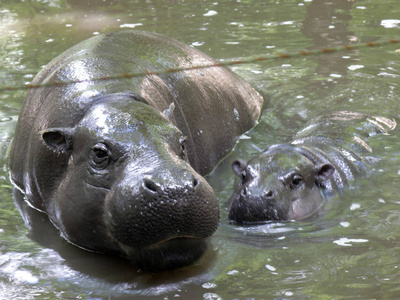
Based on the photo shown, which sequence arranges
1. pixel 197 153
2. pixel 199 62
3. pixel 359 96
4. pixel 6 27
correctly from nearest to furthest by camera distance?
1. pixel 197 153
2. pixel 199 62
3. pixel 359 96
4. pixel 6 27

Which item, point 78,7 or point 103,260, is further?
point 78,7

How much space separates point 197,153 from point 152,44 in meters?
1.29

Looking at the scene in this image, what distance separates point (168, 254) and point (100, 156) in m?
0.85

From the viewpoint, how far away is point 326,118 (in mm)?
8148

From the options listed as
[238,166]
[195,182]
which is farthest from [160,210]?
[238,166]

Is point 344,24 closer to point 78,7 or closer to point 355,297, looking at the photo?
point 78,7

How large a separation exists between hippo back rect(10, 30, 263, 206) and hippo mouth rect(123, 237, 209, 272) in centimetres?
109

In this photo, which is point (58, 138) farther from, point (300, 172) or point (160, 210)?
point (300, 172)

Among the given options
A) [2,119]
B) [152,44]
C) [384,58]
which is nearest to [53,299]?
[152,44]

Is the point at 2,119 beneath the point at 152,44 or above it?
beneath

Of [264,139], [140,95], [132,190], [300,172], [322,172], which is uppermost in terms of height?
[140,95]

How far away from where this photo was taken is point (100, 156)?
4.73 meters

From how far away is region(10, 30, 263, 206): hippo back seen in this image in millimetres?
5434

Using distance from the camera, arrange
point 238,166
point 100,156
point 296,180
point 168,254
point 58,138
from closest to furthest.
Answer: point 168,254
point 100,156
point 58,138
point 296,180
point 238,166
